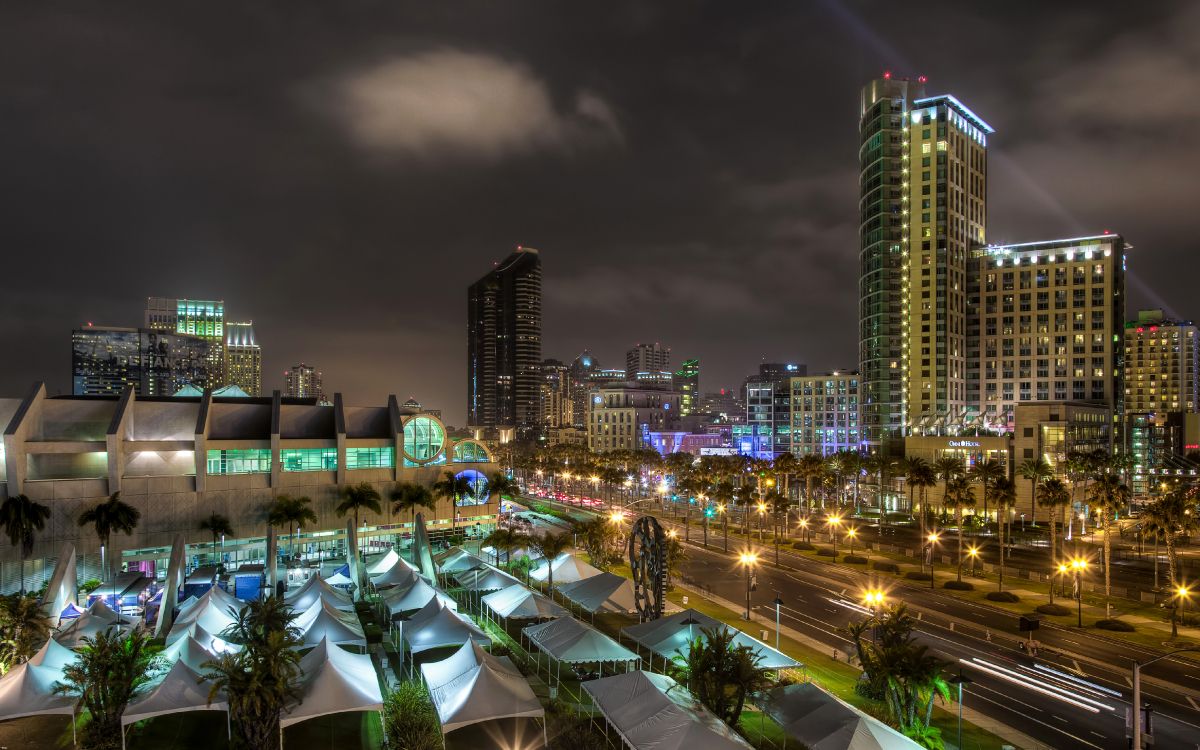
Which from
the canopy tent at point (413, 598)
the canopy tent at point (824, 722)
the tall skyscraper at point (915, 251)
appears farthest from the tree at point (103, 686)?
the tall skyscraper at point (915, 251)

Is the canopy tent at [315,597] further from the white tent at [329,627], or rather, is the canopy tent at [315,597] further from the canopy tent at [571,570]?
the canopy tent at [571,570]

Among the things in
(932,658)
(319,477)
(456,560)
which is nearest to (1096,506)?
(932,658)

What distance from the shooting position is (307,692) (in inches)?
1272

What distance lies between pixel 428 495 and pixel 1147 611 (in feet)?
230

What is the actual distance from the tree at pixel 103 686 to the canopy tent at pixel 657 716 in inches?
849

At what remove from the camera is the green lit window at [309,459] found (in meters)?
78.7

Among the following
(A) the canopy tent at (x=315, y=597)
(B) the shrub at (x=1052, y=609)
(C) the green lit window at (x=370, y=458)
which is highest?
(C) the green lit window at (x=370, y=458)

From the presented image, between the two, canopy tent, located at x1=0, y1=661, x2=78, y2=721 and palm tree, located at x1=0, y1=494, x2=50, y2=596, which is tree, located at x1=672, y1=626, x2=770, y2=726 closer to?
canopy tent, located at x1=0, y1=661, x2=78, y2=721

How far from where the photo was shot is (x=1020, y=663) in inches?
1778

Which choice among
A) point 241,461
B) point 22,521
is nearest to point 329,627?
point 22,521

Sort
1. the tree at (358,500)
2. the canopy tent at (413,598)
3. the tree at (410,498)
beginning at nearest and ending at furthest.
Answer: the canopy tent at (413,598)
the tree at (358,500)
the tree at (410,498)

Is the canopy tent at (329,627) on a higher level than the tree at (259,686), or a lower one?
lower

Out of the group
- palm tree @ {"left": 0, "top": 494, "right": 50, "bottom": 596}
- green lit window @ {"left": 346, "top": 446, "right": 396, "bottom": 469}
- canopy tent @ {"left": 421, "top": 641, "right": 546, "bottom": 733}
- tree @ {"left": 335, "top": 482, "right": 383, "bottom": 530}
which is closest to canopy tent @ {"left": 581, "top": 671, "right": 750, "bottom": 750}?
canopy tent @ {"left": 421, "top": 641, "right": 546, "bottom": 733}

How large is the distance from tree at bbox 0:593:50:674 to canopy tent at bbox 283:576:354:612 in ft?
45.7
